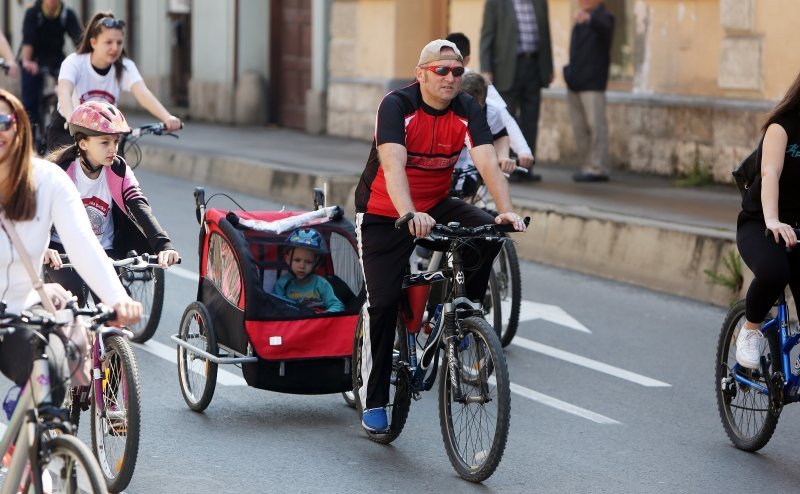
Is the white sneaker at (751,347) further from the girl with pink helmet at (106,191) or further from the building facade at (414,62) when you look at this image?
the building facade at (414,62)

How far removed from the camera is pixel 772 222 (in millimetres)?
6387

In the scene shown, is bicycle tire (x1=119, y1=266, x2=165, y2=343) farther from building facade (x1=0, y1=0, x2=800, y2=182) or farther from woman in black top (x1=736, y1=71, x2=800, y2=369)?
building facade (x1=0, y1=0, x2=800, y2=182)

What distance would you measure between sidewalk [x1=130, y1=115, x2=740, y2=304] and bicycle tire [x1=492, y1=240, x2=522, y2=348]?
2.31m

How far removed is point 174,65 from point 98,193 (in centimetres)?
1974

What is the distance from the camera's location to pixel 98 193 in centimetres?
689

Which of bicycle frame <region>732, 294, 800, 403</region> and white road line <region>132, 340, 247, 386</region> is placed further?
white road line <region>132, 340, 247, 386</region>

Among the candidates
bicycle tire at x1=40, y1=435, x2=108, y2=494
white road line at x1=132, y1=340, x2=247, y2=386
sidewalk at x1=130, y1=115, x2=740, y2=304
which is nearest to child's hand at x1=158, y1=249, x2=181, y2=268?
bicycle tire at x1=40, y1=435, x2=108, y2=494

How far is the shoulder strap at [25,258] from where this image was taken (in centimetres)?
479

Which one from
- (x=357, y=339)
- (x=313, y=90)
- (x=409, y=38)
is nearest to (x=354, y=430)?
(x=357, y=339)

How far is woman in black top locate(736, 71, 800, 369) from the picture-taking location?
21.2 feet

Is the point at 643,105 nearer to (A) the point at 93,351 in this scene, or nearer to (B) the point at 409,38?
(B) the point at 409,38

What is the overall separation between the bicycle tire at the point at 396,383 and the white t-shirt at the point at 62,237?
2.14 metres

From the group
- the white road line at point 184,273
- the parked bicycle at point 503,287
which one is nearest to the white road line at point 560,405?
the parked bicycle at point 503,287

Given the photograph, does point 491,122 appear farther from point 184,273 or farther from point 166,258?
point 166,258
